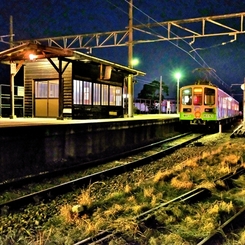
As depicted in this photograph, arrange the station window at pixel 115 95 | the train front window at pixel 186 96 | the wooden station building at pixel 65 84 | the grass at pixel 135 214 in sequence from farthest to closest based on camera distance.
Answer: the station window at pixel 115 95 → the train front window at pixel 186 96 → the wooden station building at pixel 65 84 → the grass at pixel 135 214

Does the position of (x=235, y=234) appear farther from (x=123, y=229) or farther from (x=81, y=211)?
(x=81, y=211)

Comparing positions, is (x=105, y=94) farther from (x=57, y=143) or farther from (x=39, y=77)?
(x=57, y=143)

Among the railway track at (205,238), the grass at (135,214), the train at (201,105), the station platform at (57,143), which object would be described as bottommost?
the grass at (135,214)

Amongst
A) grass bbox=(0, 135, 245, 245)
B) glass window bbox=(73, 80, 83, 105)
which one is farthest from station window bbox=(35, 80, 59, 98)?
grass bbox=(0, 135, 245, 245)

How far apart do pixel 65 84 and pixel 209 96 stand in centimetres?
867

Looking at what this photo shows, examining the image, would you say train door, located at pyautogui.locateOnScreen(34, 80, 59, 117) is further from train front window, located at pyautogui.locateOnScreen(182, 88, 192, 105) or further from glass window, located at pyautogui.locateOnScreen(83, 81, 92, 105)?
train front window, located at pyautogui.locateOnScreen(182, 88, 192, 105)

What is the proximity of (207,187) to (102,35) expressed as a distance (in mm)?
15463

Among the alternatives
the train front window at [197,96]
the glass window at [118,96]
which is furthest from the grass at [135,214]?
the glass window at [118,96]

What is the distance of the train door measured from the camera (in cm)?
1800

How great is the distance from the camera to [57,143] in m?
11.0

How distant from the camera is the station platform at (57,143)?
919cm

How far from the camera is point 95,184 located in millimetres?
8125

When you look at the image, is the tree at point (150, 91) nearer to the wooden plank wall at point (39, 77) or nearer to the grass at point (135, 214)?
the wooden plank wall at point (39, 77)

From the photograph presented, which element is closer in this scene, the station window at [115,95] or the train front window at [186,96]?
the train front window at [186,96]
